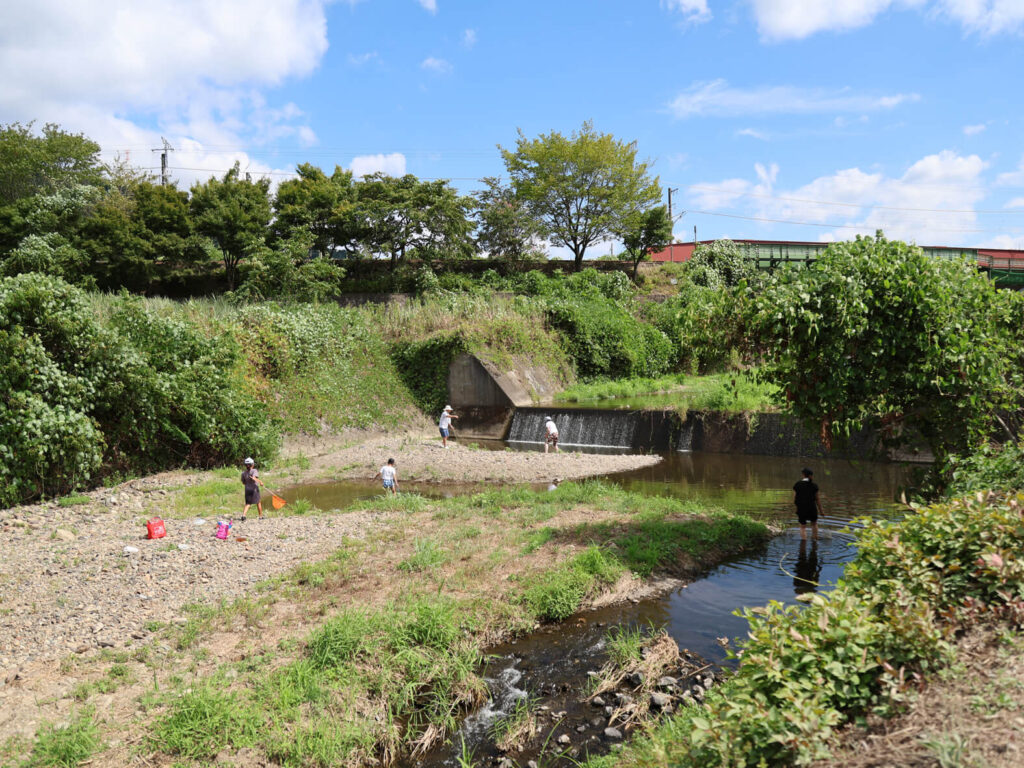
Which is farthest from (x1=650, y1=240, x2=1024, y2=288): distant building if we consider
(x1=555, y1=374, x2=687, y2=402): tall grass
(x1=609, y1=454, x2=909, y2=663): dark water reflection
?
(x1=609, y1=454, x2=909, y2=663): dark water reflection

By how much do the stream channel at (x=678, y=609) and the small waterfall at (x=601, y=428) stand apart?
480 centimetres

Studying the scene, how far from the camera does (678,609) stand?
8.22 m

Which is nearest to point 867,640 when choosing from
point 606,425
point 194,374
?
point 194,374

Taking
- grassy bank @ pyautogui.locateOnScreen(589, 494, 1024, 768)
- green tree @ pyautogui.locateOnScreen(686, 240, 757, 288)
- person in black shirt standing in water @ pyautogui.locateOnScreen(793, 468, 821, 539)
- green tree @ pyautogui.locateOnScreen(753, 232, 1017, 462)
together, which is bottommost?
person in black shirt standing in water @ pyautogui.locateOnScreen(793, 468, 821, 539)

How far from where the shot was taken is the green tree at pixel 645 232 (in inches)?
1655

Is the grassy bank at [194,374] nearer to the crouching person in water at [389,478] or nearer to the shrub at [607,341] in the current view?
the shrub at [607,341]

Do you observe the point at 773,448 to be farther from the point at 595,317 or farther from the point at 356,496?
the point at 595,317

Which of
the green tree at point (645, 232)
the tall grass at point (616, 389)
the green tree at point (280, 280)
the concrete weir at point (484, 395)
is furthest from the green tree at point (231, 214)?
the green tree at point (645, 232)

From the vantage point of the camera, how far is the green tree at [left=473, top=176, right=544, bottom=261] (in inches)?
1677

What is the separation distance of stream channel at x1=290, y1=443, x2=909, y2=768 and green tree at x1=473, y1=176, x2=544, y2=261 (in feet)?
97.0

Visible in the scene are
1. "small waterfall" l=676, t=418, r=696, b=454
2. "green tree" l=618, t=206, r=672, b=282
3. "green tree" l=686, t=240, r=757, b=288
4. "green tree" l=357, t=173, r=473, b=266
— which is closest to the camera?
"small waterfall" l=676, t=418, r=696, b=454

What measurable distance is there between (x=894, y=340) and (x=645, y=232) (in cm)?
3516

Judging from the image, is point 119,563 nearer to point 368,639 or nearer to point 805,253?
point 368,639

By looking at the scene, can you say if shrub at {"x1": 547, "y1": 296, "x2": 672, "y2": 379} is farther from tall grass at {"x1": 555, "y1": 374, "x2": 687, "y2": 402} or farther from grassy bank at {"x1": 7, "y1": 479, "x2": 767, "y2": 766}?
grassy bank at {"x1": 7, "y1": 479, "x2": 767, "y2": 766}
